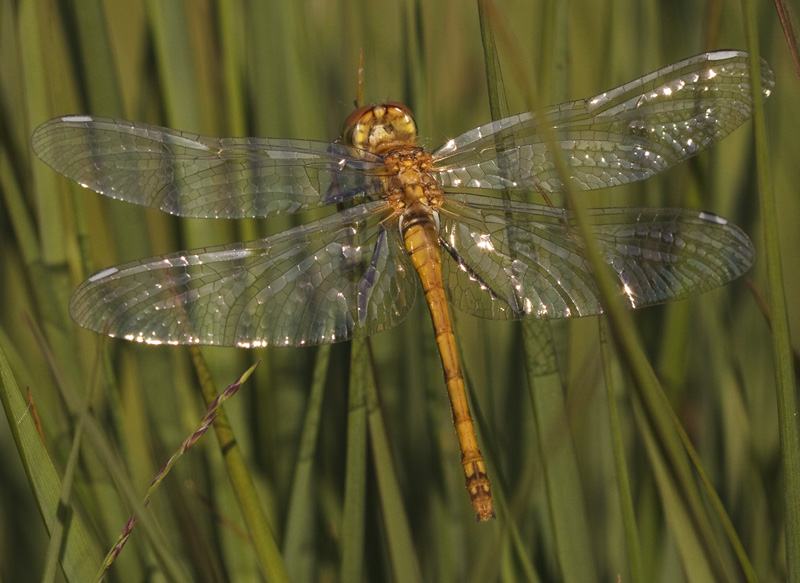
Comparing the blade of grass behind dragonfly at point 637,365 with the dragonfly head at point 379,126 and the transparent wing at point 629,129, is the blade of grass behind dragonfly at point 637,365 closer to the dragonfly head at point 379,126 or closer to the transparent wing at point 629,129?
the transparent wing at point 629,129

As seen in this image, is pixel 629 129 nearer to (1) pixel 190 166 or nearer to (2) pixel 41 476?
(1) pixel 190 166

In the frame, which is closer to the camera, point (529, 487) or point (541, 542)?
point (529, 487)

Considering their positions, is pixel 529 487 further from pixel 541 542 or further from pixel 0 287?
pixel 0 287

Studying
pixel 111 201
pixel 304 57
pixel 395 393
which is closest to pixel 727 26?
pixel 304 57

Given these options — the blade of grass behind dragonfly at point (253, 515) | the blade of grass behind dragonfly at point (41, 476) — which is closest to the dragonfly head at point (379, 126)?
the blade of grass behind dragonfly at point (253, 515)

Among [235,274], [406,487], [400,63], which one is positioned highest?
[400,63]

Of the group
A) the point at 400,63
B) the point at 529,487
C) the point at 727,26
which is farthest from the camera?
the point at 400,63

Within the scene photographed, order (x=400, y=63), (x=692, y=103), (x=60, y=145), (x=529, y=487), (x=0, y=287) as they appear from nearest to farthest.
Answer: (x=529, y=487) < (x=60, y=145) < (x=692, y=103) < (x=0, y=287) < (x=400, y=63)

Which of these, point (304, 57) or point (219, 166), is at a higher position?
point (304, 57)
